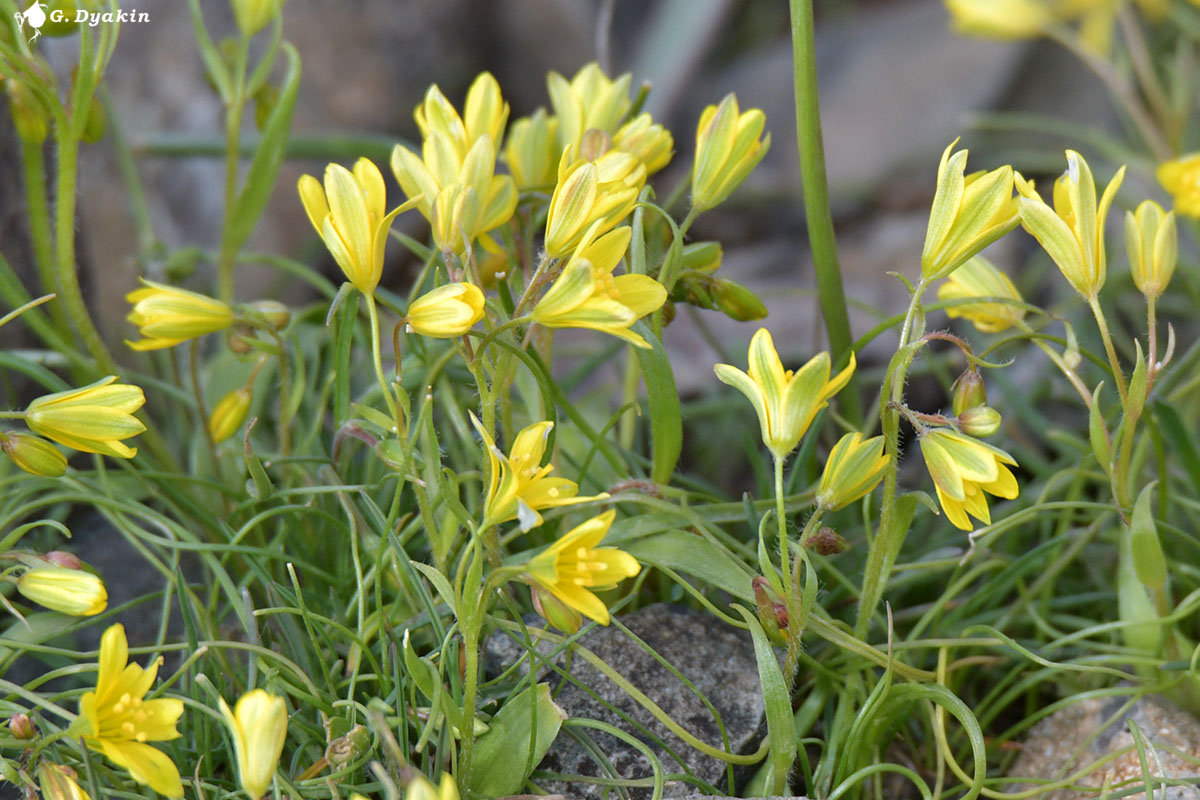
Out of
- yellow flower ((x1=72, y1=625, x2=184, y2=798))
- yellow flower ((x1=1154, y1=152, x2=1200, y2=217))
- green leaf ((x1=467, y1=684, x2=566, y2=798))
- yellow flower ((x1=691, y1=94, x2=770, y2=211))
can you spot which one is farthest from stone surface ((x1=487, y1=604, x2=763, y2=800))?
yellow flower ((x1=1154, y1=152, x2=1200, y2=217))

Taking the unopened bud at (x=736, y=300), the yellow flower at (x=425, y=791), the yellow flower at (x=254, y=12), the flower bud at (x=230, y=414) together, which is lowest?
the yellow flower at (x=425, y=791)

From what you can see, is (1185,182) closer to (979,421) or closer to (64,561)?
(979,421)

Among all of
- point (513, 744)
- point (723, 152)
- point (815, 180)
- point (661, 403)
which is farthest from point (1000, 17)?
point (513, 744)

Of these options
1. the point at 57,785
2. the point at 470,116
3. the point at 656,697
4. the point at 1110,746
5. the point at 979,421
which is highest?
the point at 470,116

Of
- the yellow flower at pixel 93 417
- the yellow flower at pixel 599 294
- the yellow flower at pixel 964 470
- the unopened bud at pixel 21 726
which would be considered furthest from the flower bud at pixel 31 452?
the yellow flower at pixel 964 470

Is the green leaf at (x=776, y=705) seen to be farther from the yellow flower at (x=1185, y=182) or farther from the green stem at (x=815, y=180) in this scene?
the yellow flower at (x=1185, y=182)

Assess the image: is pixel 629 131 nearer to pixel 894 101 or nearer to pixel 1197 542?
→ pixel 1197 542

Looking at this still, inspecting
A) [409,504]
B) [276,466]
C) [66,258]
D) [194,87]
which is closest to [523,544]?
[409,504]
